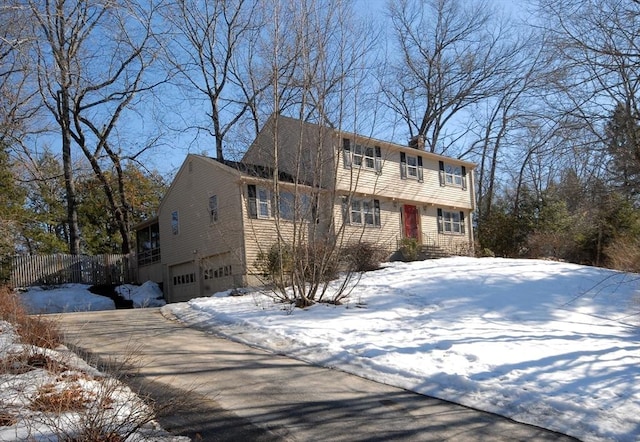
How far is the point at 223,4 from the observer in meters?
31.9

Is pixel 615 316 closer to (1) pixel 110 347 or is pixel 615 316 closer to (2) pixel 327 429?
(2) pixel 327 429

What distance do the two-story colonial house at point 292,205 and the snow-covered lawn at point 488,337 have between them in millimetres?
2440

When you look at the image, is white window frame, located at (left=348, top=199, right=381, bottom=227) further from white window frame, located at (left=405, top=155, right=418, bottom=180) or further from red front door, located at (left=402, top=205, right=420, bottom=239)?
white window frame, located at (left=405, top=155, right=418, bottom=180)

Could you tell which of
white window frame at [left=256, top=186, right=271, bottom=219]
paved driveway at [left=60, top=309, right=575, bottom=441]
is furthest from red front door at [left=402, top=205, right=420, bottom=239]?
paved driveway at [left=60, top=309, right=575, bottom=441]

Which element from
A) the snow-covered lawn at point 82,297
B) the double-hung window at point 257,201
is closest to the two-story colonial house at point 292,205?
the double-hung window at point 257,201

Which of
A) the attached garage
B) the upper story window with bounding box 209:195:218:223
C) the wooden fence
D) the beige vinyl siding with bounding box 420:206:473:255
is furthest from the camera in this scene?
the beige vinyl siding with bounding box 420:206:473:255

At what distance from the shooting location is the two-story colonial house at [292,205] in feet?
46.9

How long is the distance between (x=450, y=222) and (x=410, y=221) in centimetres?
354

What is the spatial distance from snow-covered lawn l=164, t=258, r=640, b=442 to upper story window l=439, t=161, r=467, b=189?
12.5 meters

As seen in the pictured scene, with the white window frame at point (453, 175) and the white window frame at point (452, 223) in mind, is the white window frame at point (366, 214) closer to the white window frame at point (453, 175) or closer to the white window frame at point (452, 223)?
the white window frame at point (452, 223)

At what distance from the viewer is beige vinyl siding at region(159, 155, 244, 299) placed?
70.0 ft

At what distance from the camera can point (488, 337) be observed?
32.8 feet

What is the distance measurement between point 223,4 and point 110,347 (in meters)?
27.0

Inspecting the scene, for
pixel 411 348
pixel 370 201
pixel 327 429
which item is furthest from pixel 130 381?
pixel 370 201
